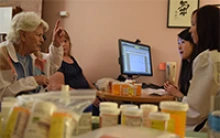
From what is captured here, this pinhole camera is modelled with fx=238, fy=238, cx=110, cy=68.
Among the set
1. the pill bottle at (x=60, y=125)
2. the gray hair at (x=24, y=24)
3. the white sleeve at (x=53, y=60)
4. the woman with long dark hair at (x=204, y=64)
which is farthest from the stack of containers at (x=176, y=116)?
the gray hair at (x=24, y=24)

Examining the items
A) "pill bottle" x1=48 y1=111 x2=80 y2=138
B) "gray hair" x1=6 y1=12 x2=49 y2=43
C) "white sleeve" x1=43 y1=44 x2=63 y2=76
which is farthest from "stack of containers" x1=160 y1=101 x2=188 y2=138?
"gray hair" x1=6 y1=12 x2=49 y2=43

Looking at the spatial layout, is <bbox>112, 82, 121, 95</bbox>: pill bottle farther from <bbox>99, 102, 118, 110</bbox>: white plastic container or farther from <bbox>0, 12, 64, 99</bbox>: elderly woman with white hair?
<bbox>0, 12, 64, 99</bbox>: elderly woman with white hair

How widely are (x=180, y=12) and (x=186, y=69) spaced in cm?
19

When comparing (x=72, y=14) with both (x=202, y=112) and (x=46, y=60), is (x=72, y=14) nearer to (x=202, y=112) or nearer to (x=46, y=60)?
(x=46, y=60)

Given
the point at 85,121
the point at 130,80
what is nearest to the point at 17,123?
the point at 85,121

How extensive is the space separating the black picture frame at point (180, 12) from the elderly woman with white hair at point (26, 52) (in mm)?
366

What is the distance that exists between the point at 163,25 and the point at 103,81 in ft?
0.89

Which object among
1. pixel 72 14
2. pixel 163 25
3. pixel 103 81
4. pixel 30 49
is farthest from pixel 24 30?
pixel 163 25

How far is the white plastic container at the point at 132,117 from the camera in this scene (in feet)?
1.98

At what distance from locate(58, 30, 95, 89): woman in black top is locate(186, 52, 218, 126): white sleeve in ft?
1.02

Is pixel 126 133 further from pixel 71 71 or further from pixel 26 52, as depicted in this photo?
pixel 26 52

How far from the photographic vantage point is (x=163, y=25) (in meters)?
0.79

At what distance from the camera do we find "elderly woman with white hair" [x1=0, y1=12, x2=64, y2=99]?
0.75 metres

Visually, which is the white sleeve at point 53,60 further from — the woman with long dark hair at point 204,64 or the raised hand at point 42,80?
the woman with long dark hair at point 204,64
